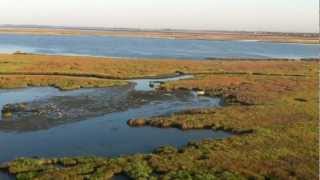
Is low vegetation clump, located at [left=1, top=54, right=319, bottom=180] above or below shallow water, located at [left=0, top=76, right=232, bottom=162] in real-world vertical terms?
above

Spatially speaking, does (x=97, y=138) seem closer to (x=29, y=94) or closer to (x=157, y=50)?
(x=29, y=94)

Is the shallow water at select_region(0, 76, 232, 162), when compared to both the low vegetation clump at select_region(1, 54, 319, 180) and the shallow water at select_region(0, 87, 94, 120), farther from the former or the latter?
the shallow water at select_region(0, 87, 94, 120)

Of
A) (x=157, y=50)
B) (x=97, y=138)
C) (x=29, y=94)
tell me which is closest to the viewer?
(x=97, y=138)

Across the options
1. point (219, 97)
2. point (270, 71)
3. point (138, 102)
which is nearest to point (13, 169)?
point (138, 102)

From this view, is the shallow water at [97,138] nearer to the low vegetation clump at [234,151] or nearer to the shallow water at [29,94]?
the low vegetation clump at [234,151]

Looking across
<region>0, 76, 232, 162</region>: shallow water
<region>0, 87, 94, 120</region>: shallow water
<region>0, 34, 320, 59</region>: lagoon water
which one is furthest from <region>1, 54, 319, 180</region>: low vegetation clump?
<region>0, 34, 320, 59</region>: lagoon water

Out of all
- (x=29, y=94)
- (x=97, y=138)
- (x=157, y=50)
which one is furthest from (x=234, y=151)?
(x=157, y=50)

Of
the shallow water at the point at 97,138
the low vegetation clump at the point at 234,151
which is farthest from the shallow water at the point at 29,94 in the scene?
the low vegetation clump at the point at 234,151

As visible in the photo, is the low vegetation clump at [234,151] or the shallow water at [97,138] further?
the shallow water at [97,138]
